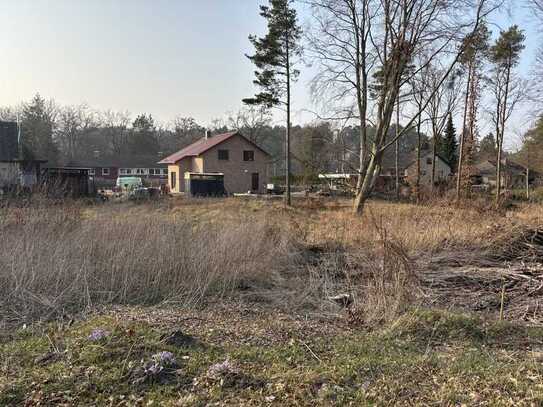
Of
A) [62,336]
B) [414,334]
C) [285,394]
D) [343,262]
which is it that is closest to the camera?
[285,394]

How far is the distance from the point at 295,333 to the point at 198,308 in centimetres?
190

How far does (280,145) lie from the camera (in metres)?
77.3

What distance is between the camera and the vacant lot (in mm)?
3473

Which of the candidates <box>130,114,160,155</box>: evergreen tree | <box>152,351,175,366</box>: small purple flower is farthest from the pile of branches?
<box>130,114,160,155</box>: evergreen tree

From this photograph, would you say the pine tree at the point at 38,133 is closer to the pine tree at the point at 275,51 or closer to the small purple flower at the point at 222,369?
the pine tree at the point at 275,51

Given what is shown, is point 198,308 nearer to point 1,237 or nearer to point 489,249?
point 1,237

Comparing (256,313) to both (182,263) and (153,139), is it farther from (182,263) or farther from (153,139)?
(153,139)

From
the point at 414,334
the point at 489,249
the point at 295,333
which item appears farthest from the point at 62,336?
the point at 489,249

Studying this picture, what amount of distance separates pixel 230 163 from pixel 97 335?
1700 inches

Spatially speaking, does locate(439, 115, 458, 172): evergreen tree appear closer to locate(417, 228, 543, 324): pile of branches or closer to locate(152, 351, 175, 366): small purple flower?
locate(417, 228, 543, 324): pile of branches

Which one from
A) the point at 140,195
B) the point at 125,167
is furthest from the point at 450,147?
the point at 125,167

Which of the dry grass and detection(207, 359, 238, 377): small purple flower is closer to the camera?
detection(207, 359, 238, 377): small purple flower

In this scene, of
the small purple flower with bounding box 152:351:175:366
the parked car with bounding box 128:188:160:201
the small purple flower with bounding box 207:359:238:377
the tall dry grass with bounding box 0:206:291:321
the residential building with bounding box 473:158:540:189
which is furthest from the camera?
the residential building with bounding box 473:158:540:189

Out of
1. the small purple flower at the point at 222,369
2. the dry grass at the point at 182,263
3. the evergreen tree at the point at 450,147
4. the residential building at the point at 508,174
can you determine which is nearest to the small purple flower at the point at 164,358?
the small purple flower at the point at 222,369
